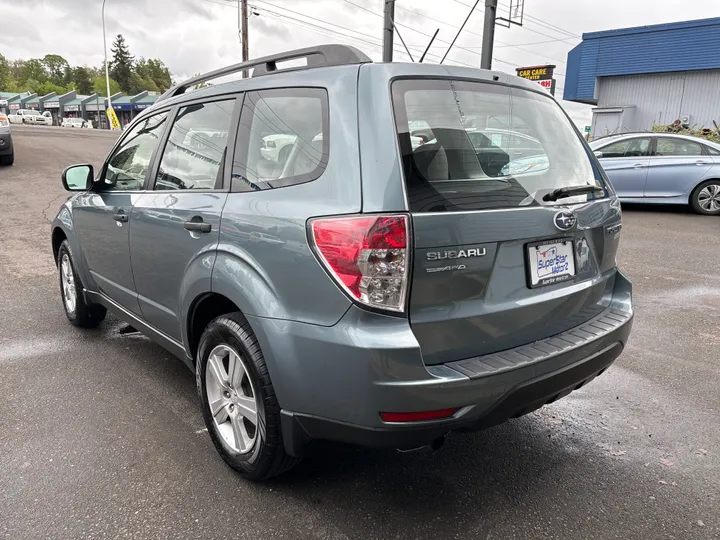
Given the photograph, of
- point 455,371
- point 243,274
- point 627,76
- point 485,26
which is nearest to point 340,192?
point 243,274

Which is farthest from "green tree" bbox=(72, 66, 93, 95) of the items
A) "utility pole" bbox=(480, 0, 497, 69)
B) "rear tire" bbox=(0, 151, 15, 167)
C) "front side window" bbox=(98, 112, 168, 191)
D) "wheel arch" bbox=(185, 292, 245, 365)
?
"wheel arch" bbox=(185, 292, 245, 365)

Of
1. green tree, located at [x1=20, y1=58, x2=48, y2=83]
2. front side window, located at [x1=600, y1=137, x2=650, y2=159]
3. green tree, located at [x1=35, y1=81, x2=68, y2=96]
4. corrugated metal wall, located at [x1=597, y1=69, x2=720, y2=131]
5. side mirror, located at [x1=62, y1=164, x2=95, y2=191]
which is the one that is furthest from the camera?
green tree, located at [x1=20, y1=58, x2=48, y2=83]

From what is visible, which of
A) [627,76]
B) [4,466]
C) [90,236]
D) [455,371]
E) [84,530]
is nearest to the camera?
[455,371]

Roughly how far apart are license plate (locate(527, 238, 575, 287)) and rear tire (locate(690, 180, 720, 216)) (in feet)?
31.6

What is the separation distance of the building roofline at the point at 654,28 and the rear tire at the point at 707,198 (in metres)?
15.3

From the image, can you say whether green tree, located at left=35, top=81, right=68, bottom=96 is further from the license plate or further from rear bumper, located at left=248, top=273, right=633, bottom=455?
the license plate

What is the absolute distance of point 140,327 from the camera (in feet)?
11.7

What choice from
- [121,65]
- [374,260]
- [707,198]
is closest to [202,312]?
[374,260]

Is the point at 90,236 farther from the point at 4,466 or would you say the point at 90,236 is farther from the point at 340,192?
the point at 340,192

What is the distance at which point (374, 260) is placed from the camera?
2.01 meters

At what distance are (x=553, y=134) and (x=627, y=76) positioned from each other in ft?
83.6

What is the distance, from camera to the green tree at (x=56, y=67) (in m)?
140

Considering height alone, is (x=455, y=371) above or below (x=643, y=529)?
above

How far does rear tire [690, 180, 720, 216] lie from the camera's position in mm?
10407
